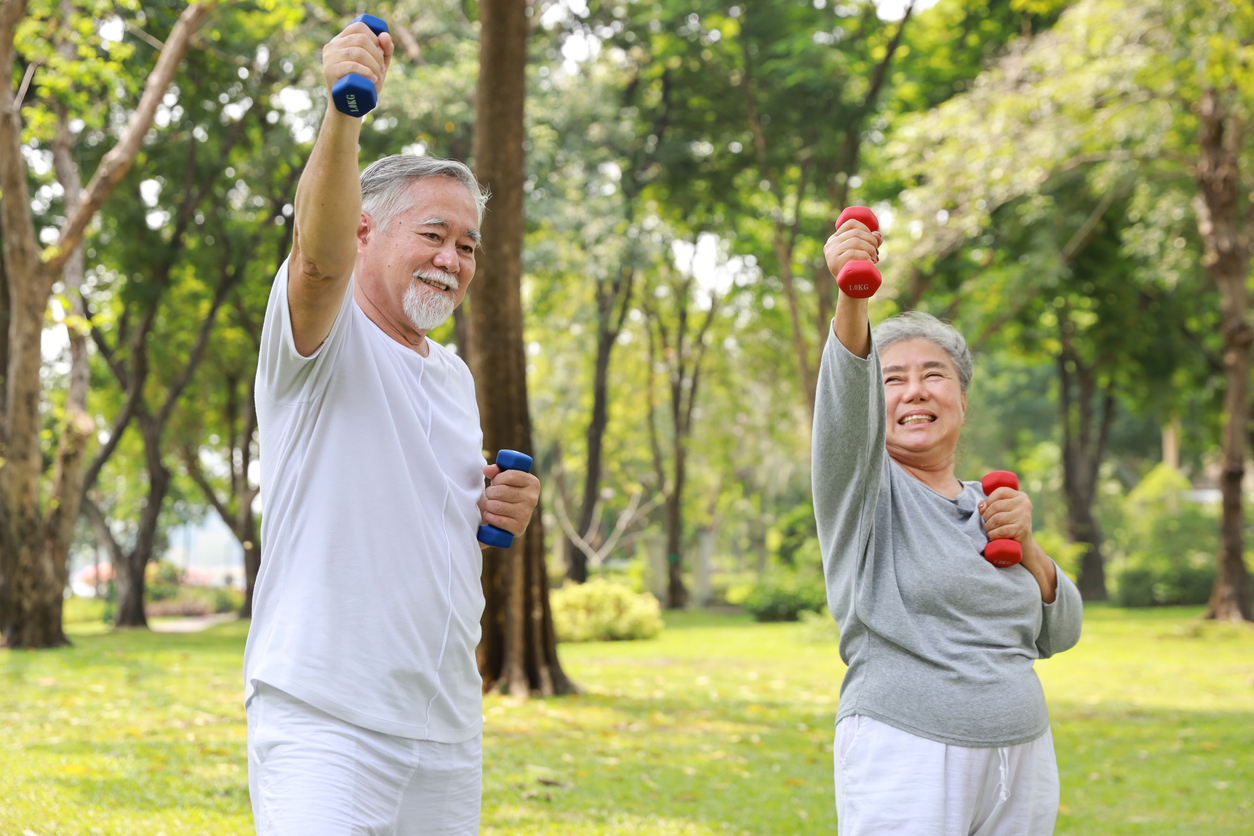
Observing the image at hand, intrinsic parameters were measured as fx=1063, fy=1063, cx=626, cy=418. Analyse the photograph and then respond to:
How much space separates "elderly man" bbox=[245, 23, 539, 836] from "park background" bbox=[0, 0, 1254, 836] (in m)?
1.85

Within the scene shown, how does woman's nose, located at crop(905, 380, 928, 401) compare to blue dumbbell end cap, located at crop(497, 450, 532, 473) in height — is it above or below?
above

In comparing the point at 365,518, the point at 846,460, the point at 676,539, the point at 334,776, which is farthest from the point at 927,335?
the point at 676,539

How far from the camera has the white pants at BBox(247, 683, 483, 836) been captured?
2.05m

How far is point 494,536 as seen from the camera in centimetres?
249

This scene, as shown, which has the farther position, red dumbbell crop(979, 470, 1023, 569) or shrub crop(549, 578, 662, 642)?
shrub crop(549, 578, 662, 642)

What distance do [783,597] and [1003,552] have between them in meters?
20.7

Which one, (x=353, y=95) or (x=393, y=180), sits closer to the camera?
(x=353, y=95)

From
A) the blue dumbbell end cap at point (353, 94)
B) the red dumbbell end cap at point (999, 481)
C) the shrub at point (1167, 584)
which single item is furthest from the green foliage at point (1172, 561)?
the blue dumbbell end cap at point (353, 94)

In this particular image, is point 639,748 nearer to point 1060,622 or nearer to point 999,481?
point 1060,622

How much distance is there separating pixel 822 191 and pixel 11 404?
605 inches

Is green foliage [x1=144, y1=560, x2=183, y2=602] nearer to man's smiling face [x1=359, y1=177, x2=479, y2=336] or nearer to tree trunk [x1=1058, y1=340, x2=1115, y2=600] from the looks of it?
tree trunk [x1=1058, y1=340, x2=1115, y2=600]

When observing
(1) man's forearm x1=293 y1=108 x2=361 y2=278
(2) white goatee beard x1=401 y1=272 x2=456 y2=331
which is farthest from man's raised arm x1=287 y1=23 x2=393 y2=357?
(2) white goatee beard x1=401 y1=272 x2=456 y2=331

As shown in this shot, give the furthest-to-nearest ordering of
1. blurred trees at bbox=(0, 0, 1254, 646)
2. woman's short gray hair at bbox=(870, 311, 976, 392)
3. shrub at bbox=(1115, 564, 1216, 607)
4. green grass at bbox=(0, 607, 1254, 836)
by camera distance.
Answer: shrub at bbox=(1115, 564, 1216, 607)
blurred trees at bbox=(0, 0, 1254, 646)
green grass at bbox=(0, 607, 1254, 836)
woman's short gray hair at bbox=(870, 311, 976, 392)

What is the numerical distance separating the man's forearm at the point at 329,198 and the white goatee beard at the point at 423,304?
1.40 feet
